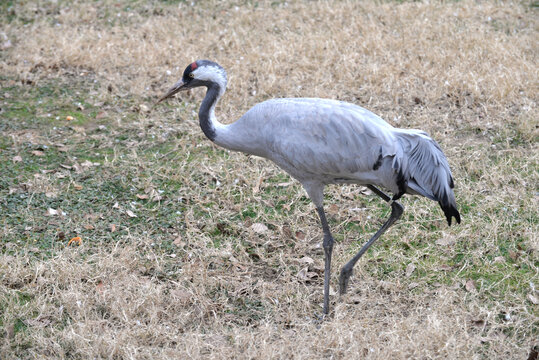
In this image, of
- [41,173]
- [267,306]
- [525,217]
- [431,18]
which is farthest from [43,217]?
[431,18]

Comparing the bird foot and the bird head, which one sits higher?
the bird head

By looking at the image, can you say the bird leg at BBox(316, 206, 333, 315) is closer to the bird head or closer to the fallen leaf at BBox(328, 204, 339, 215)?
the fallen leaf at BBox(328, 204, 339, 215)

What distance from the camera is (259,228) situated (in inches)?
206

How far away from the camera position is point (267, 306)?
4.43 meters

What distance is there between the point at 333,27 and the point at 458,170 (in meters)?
3.26

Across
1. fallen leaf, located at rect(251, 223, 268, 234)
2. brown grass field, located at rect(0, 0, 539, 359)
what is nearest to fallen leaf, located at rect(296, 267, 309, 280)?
brown grass field, located at rect(0, 0, 539, 359)

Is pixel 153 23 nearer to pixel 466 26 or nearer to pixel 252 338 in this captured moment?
pixel 466 26

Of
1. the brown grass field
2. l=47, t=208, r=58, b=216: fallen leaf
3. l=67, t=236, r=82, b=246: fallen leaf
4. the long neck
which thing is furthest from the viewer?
l=47, t=208, r=58, b=216: fallen leaf

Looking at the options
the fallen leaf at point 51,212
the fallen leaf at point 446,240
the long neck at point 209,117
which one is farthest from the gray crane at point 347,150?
the fallen leaf at point 51,212

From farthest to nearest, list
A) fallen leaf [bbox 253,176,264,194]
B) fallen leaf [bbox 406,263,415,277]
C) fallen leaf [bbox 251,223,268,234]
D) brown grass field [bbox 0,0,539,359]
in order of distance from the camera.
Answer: fallen leaf [bbox 253,176,264,194]
fallen leaf [bbox 251,223,268,234]
fallen leaf [bbox 406,263,415,277]
brown grass field [bbox 0,0,539,359]

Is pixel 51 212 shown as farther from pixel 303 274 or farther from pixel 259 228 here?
pixel 303 274

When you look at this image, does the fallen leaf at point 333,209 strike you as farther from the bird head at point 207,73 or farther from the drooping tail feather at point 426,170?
the bird head at point 207,73

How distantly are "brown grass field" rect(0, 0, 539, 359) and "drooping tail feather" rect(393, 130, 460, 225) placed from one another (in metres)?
0.68

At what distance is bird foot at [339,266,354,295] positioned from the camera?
14.5ft
